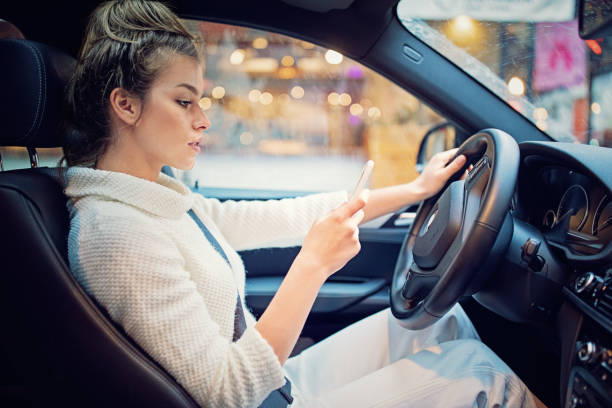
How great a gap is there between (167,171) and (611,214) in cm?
143

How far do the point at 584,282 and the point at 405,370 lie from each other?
0.41 m

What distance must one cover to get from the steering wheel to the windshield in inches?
15.1

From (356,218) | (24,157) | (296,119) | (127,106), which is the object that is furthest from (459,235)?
(296,119)

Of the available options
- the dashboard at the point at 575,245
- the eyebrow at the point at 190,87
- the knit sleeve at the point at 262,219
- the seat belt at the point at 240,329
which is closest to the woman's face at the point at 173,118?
the eyebrow at the point at 190,87

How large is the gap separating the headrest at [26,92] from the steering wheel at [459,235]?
33.7 inches

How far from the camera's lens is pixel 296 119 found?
369 cm

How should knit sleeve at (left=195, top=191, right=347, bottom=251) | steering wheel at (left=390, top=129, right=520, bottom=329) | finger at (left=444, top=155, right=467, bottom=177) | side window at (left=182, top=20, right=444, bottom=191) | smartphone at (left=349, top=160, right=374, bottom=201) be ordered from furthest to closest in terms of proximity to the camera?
side window at (left=182, top=20, right=444, bottom=191) < knit sleeve at (left=195, top=191, right=347, bottom=251) < finger at (left=444, top=155, right=467, bottom=177) < smartphone at (left=349, top=160, right=374, bottom=201) < steering wheel at (left=390, top=129, right=520, bottom=329)

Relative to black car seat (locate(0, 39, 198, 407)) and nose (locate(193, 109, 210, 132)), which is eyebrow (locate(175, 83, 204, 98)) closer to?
nose (locate(193, 109, 210, 132))

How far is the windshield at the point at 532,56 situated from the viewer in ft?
5.02

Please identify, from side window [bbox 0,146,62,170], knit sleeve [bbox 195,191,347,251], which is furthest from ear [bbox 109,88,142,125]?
knit sleeve [bbox 195,191,347,251]

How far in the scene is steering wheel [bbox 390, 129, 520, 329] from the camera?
90 centimetres

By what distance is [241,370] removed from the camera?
2.83 ft

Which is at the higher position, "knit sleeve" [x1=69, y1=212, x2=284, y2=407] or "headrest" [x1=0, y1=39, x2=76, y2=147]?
"headrest" [x1=0, y1=39, x2=76, y2=147]

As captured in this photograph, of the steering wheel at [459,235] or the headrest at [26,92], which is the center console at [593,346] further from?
the headrest at [26,92]
